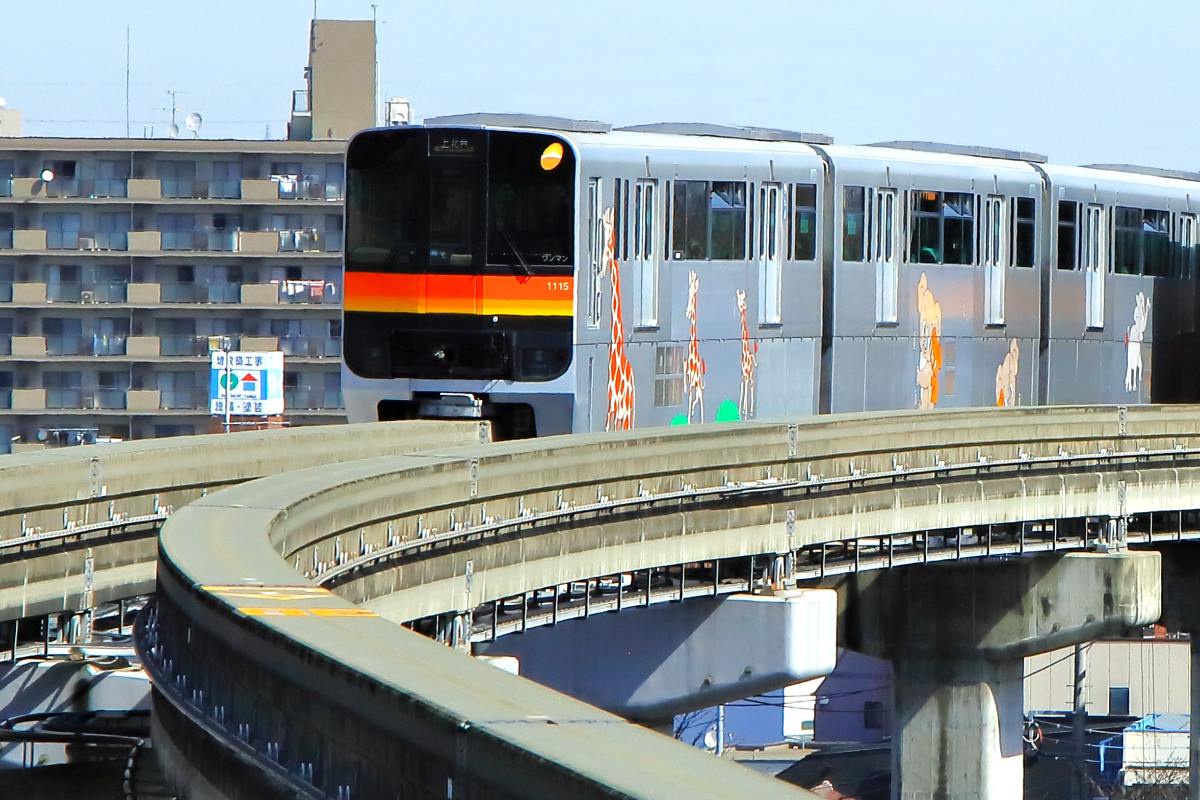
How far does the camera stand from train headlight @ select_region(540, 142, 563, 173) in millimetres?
20844

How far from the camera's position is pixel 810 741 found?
63125mm

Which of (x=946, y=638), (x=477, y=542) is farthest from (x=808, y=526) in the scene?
(x=946, y=638)

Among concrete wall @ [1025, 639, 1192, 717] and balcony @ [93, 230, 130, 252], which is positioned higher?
balcony @ [93, 230, 130, 252]

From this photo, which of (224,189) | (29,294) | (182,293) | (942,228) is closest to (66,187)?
(29,294)

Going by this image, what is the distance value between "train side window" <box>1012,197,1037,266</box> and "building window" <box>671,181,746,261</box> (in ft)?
19.8

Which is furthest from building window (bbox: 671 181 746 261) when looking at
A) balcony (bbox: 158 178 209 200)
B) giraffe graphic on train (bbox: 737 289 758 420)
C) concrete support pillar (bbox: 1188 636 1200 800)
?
balcony (bbox: 158 178 209 200)

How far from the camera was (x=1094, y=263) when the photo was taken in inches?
1190

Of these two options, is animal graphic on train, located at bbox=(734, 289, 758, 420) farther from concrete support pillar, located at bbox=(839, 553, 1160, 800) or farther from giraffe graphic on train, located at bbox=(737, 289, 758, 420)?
concrete support pillar, located at bbox=(839, 553, 1160, 800)

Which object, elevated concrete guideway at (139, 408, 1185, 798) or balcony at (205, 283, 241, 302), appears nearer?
elevated concrete guideway at (139, 408, 1185, 798)

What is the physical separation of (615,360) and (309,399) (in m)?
54.9

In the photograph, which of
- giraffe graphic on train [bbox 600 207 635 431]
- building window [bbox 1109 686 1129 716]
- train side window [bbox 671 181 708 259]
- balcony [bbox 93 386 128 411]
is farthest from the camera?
balcony [bbox 93 386 128 411]

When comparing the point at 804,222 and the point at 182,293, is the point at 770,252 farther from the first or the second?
the point at 182,293

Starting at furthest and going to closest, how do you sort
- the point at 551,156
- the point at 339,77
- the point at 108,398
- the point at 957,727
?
1. the point at 339,77
2. the point at 108,398
3. the point at 957,727
4. the point at 551,156

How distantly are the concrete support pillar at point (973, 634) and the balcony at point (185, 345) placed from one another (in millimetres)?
54533
